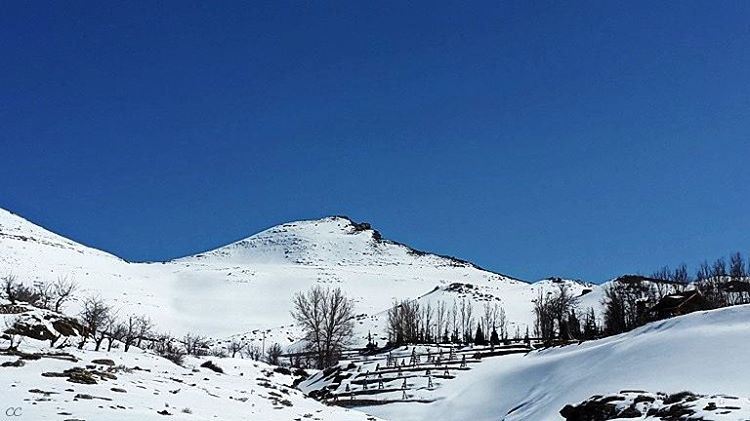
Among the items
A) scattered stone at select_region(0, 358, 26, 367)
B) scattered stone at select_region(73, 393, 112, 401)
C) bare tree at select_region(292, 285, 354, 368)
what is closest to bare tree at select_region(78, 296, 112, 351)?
bare tree at select_region(292, 285, 354, 368)

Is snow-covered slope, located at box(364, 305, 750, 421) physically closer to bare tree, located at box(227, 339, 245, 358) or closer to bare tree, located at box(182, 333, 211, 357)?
bare tree, located at box(182, 333, 211, 357)

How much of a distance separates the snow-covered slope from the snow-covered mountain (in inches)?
2019

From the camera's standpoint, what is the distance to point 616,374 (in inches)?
964

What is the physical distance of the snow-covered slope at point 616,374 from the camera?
2097 cm

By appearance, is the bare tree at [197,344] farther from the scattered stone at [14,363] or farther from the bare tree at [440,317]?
the scattered stone at [14,363]

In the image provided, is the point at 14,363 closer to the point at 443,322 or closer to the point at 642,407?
the point at 642,407

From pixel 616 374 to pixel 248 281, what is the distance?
119m

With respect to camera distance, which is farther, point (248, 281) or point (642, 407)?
point (248, 281)

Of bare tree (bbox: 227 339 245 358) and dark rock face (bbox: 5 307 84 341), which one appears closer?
dark rock face (bbox: 5 307 84 341)

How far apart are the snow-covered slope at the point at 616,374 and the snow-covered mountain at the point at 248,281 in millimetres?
51281

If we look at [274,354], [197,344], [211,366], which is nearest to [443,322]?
[274,354]

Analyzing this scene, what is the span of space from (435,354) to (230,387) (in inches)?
1070

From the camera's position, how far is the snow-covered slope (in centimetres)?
2097

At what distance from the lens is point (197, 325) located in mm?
96500
